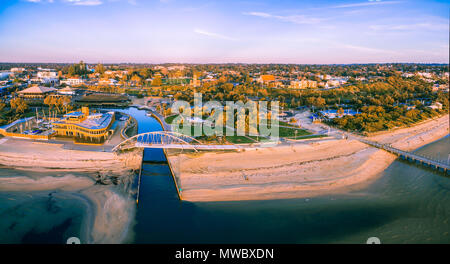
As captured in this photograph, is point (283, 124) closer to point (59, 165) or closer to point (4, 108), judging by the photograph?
point (59, 165)

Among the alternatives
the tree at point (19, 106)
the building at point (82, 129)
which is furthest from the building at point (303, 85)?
the tree at point (19, 106)

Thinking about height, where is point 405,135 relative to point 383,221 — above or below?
above

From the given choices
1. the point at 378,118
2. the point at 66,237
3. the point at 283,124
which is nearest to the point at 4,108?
the point at 66,237

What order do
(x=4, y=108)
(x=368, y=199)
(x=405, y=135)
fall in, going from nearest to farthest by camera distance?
(x=368, y=199) < (x=405, y=135) < (x=4, y=108)

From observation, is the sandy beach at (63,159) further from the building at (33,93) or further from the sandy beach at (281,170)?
the building at (33,93)

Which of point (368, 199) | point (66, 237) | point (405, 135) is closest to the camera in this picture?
point (66, 237)

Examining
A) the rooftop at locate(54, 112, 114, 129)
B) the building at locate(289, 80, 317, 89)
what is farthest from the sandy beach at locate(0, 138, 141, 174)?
the building at locate(289, 80, 317, 89)
